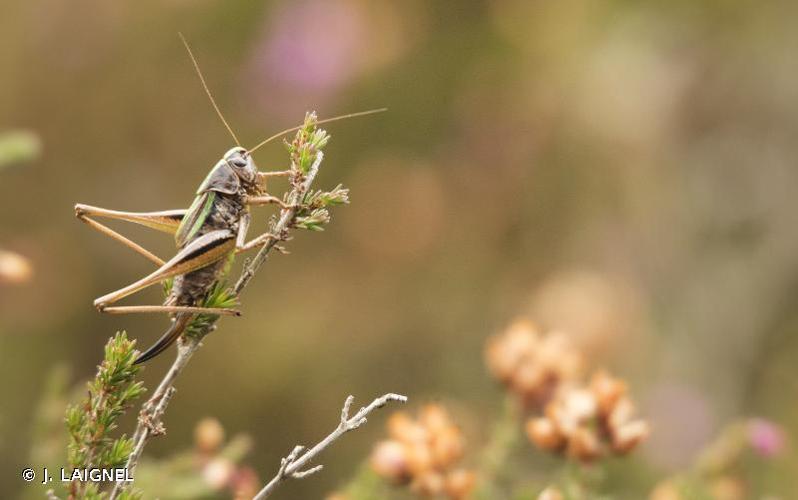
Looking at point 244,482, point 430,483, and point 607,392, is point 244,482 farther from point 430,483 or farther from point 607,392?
point 607,392

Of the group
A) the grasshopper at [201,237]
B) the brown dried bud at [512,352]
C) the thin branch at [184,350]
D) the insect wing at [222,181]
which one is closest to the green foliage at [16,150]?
the grasshopper at [201,237]

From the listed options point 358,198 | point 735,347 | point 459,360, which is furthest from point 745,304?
point 358,198

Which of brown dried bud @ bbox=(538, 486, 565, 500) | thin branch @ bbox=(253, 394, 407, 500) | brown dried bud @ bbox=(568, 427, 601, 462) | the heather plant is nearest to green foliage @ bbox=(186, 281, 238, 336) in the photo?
the heather plant

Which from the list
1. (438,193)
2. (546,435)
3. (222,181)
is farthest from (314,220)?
(438,193)

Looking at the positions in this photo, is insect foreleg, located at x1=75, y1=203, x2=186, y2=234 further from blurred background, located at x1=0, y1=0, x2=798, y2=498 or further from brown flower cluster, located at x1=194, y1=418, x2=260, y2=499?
blurred background, located at x1=0, y1=0, x2=798, y2=498

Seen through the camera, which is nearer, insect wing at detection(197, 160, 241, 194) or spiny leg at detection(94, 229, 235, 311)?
spiny leg at detection(94, 229, 235, 311)

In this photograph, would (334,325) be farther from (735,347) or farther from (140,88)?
(735,347)
